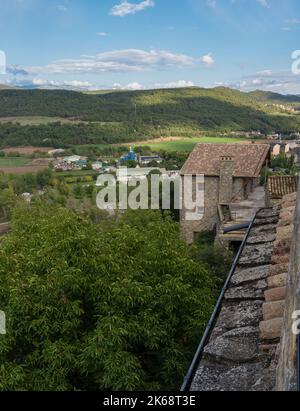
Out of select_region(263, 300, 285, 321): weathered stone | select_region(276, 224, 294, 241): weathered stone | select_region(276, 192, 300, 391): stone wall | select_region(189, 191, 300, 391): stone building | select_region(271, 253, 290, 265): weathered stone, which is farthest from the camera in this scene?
select_region(276, 224, 294, 241): weathered stone

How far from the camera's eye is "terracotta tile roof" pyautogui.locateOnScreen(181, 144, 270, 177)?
22.7 m

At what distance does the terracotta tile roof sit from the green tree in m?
14.2

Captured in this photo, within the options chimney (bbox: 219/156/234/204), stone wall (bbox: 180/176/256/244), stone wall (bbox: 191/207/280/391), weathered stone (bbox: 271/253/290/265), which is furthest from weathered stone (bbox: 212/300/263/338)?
chimney (bbox: 219/156/234/204)

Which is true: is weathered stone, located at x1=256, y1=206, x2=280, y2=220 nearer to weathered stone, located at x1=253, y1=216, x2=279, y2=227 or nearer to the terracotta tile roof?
weathered stone, located at x1=253, y1=216, x2=279, y2=227

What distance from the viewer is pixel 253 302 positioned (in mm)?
4422

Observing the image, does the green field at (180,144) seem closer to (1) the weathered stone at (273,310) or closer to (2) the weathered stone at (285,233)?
(2) the weathered stone at (285,233)

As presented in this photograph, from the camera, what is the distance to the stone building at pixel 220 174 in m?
22.5

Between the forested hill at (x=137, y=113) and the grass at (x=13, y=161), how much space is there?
494 inches

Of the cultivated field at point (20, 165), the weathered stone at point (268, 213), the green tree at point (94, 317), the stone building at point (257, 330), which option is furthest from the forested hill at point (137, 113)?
the stone building at point (257, 330)

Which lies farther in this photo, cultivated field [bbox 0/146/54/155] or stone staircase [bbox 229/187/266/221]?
cultivated field [bbox 0/146/54/155]

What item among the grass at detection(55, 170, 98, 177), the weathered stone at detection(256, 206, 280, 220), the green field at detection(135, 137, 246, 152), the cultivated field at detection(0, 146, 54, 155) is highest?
the green field at detection(135, 137, 246, 152)

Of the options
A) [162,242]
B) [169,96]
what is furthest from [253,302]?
[169,96]

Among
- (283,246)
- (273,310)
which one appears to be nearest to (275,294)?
(273,310)
